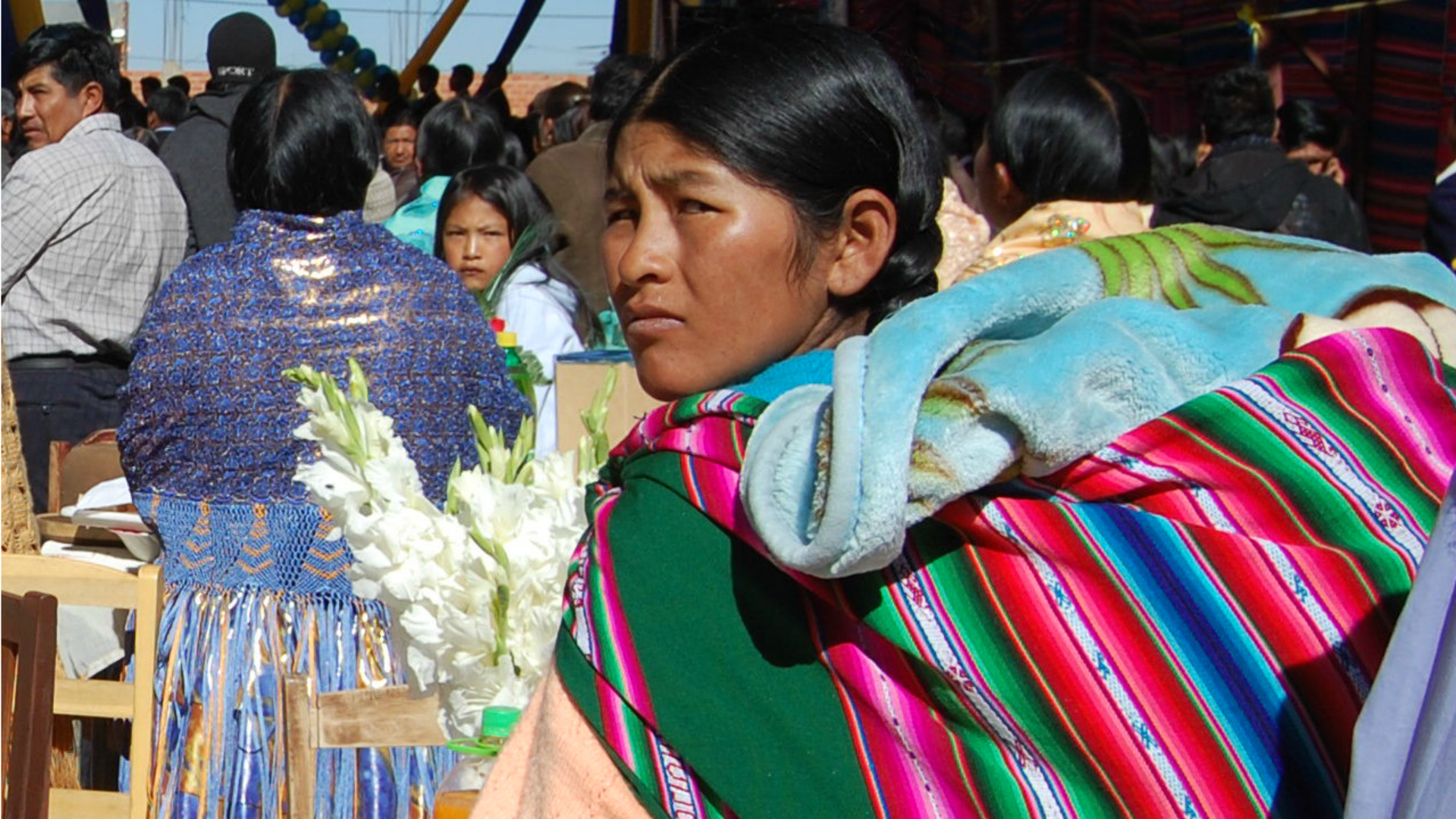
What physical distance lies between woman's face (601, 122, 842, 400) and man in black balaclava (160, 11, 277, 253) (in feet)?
11.3

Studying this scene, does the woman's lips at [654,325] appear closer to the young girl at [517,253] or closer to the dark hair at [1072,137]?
the dark hair at [1072,137]

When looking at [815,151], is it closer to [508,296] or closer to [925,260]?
[925,260]

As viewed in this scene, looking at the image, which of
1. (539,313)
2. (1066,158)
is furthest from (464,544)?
(539,313)

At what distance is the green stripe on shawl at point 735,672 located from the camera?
100cm

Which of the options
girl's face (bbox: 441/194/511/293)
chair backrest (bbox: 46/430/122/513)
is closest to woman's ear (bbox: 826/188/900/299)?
chair backrest (bbox: 46/430/122/513)

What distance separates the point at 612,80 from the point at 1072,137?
312 centimetres

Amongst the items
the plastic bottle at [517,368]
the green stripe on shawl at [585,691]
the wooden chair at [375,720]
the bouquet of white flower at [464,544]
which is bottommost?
the plastic bottle at [517,368]

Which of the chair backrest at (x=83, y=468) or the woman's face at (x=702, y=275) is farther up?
the woman's face at (x=702, y=275)

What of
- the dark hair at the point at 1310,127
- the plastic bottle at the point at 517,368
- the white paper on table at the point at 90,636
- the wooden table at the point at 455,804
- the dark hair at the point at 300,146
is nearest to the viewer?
the wooden table at the point at 455,804

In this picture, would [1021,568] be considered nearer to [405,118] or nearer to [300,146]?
[300,146]

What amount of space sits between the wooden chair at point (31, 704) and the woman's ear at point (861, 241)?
1.06 m

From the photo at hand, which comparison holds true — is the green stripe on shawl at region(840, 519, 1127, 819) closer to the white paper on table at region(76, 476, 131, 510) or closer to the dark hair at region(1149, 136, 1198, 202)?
the white paper on table at region(76, 476, 131, 510)

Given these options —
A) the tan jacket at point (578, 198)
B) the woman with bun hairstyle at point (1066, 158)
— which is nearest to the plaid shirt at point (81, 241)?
the tan jacket at point (578, 198)

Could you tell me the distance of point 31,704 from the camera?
1840mm
